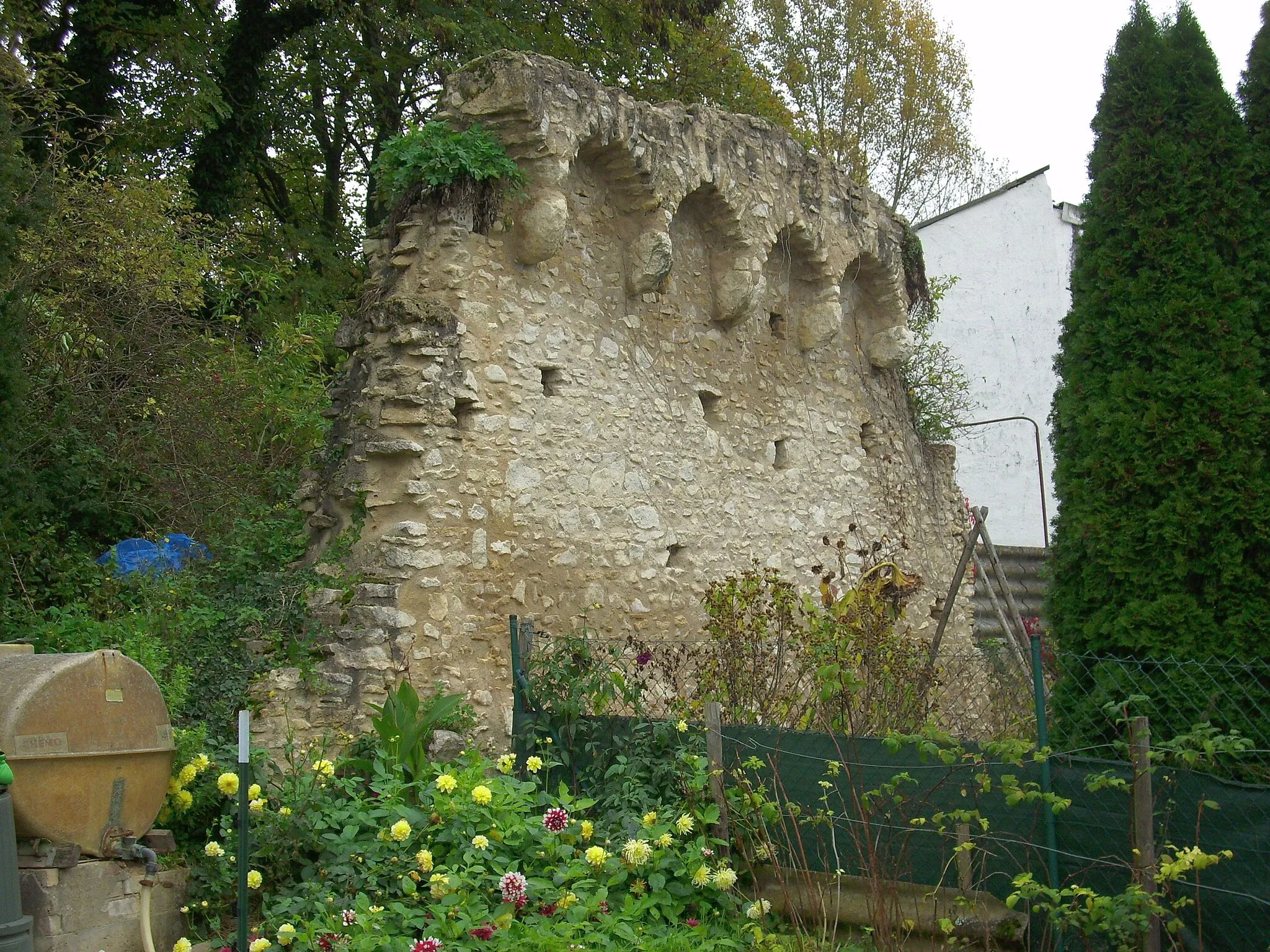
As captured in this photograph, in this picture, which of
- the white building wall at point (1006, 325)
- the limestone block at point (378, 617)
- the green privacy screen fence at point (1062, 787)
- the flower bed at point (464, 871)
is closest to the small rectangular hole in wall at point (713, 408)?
the limestone block at point (378, 617)

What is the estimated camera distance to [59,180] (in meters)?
9.67

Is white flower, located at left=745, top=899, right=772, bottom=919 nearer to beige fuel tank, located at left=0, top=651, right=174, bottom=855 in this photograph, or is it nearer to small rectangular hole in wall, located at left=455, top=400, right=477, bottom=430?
beige fuel tank, located at left=0, top=651, right=174, bottom=855

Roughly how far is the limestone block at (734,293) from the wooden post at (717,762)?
12.8ft

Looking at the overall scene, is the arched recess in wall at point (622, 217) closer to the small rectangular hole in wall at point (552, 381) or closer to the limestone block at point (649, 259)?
the limestone block at point (649, 259)

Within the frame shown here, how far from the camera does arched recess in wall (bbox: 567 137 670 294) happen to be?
762 cm

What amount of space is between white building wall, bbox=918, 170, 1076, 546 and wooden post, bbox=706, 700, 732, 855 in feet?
47.8

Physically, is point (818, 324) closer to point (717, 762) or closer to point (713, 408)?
point (713, 408)

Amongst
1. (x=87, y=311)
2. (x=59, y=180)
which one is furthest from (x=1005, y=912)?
(x=59, y=180)

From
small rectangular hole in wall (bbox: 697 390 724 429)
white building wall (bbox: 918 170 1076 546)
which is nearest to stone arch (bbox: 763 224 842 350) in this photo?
small rectangular hole in wall (bbox: 697 390 724 429)

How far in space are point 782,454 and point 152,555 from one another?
176 inches

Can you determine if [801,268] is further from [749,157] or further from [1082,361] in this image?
[1082,361]

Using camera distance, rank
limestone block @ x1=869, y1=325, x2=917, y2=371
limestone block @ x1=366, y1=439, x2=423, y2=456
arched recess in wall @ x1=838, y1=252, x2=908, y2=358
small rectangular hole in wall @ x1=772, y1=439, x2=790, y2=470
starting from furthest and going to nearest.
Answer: limestone block @ x1=869, y1=325, x2=917, y2=371 < arched recess in wall @ x1=838, y1=252, x2=908, y2=358 < small rectangular hole in wall @ x1=772, y1=439, x2=790, y2=470 < limestone block @ x1=366, y1=439, x2=423, y2=456

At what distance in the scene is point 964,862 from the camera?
459cm

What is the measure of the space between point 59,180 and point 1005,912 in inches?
349
